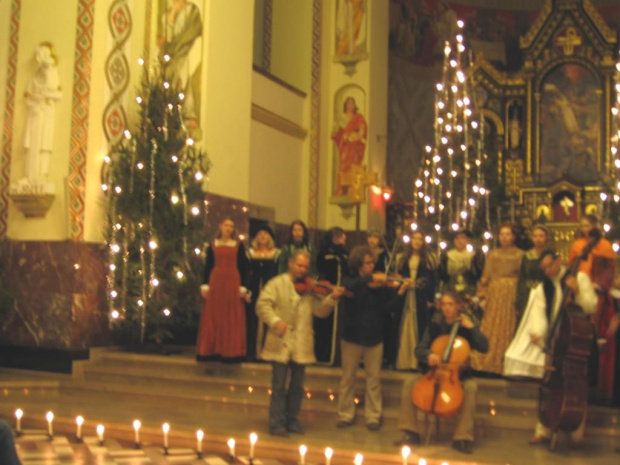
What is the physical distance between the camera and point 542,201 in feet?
65.5

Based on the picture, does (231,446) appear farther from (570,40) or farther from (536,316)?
(570,40)

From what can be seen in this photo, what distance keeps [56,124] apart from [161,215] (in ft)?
6.20

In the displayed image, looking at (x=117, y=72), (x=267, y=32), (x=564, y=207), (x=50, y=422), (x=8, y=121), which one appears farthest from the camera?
(x=564, y=207)

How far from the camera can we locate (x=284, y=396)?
7.60m

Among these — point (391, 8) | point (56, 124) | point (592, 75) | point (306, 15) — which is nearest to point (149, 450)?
point (56, 124)

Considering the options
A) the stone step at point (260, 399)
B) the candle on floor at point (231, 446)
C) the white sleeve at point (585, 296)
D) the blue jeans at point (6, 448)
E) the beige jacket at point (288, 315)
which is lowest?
the candle on floor at point (231, 446)

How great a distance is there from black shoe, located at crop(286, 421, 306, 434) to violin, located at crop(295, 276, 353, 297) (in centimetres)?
114

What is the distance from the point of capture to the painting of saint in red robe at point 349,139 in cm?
1678

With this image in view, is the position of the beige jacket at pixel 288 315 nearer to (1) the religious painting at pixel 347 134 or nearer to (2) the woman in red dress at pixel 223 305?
(2) the woman in red dress at pixel 223 305

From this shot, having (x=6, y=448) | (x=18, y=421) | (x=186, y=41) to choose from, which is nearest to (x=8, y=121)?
(x=186, y=41)

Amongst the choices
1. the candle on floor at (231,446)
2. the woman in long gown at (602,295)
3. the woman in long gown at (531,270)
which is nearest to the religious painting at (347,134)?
the woman in long gown at (531,270)

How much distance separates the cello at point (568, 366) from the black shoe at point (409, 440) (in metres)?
1.02

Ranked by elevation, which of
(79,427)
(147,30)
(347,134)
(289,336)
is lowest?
(79,427)

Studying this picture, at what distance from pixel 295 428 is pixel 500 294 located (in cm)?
248
